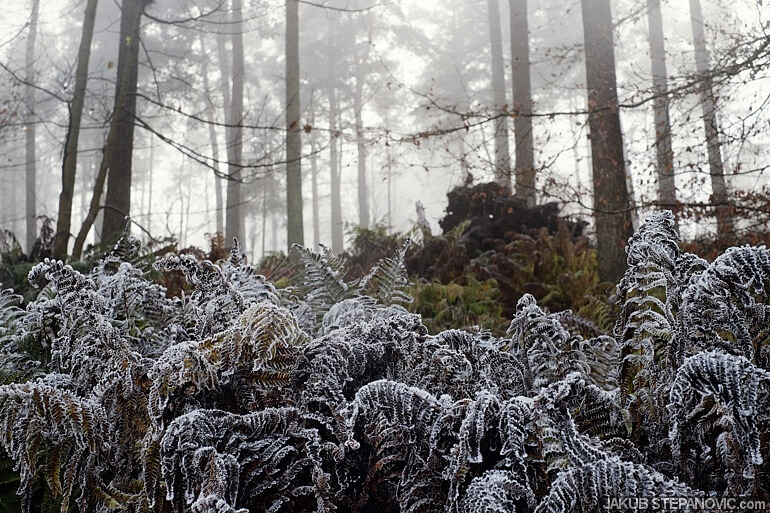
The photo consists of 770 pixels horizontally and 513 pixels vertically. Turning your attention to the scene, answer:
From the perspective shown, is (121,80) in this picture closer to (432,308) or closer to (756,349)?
(432,308)

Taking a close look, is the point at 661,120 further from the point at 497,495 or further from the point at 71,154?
the point at 497,495

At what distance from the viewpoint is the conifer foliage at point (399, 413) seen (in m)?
0.91

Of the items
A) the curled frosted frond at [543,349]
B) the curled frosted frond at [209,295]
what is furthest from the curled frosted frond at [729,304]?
the curled frosted frond at [209,295]

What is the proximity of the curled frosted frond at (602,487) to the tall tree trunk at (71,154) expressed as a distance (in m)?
4.47

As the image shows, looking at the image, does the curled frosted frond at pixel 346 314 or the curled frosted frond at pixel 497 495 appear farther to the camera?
the curled frosted frond at pixel 346 314

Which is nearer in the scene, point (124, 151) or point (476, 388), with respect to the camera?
point (476, 388)

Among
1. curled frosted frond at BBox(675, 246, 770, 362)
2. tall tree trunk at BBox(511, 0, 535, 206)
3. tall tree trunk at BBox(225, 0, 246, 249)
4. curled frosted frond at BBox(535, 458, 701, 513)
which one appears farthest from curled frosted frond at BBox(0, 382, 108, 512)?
tall tree trunk at BBox(225, 0, 246, 249)

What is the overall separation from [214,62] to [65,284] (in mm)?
26085

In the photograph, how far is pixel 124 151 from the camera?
601 centimetres

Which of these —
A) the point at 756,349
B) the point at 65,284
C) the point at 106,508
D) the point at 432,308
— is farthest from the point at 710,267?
the point at 432,308

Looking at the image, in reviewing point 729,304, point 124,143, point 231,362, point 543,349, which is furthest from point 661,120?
point 231,362

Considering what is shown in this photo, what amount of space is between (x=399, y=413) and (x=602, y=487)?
327 mm

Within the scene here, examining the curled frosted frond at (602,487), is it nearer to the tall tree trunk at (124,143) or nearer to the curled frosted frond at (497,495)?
the curled frosted frond at (497,495)

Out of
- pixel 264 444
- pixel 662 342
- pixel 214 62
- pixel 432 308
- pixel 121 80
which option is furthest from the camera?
pixel 214 62
